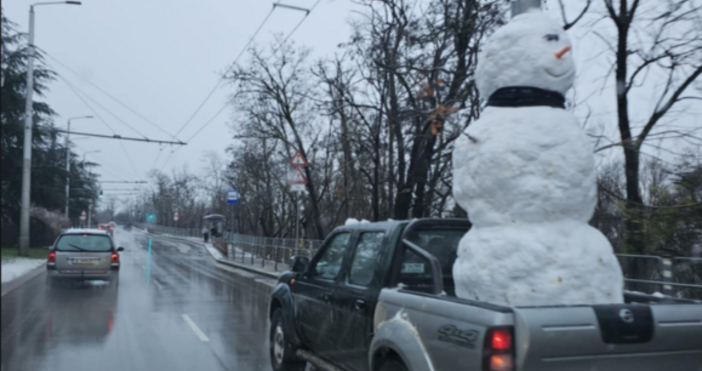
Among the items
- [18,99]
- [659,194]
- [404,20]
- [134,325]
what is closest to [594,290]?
[18,99]

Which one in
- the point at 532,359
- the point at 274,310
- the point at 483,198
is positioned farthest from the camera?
the point at 274,310

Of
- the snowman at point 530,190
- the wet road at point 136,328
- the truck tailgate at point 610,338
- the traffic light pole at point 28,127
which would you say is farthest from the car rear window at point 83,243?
the truck tailgate at point 610,338

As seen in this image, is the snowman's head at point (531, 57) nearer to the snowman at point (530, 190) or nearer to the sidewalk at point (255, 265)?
the snowman at point (530, 190)

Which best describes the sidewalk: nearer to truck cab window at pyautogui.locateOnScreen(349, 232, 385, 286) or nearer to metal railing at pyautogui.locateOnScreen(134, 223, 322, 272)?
metal railing at pyautogui.locateOnScreen(134, 223, 322, 272)

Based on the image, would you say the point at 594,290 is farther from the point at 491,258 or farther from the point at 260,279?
the point at 260,279

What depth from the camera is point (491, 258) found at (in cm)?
412

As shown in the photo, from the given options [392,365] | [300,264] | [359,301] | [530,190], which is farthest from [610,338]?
[300,264]

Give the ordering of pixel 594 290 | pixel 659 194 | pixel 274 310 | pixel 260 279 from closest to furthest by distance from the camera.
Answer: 1. pixel 594 290
2. pixel 274 310
3. pixel 659 194
4. pixel 260 279

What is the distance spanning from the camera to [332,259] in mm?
6250

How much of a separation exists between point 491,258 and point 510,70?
4.83ft

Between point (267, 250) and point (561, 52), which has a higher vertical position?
point (561, 52)

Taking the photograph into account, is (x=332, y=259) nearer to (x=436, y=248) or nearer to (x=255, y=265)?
(x=436, y=248)

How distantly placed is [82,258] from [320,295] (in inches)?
475

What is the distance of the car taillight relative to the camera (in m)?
3.39
